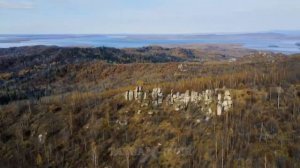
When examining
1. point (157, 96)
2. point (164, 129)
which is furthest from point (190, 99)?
point (164, 129)

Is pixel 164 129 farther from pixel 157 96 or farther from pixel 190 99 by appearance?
pixel 157 96

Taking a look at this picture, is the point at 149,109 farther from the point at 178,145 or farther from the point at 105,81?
the point at 105,81

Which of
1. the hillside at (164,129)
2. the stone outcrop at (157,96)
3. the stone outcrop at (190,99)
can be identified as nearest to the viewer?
the hillside at (164,129)

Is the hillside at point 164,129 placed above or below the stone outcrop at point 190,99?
below

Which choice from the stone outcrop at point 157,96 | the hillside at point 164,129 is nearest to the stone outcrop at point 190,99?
the stone outcrop at point 157,96

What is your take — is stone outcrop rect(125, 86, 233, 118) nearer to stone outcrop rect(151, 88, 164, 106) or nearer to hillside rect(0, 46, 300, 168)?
stone outcrop rect(151, 88, 164, 106)

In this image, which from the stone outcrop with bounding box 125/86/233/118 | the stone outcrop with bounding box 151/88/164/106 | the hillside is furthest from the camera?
the stone outcrop with bounding box 151/88/164/106

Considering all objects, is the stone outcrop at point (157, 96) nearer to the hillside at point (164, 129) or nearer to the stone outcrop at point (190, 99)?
the stone outcrop at point (190, 99)

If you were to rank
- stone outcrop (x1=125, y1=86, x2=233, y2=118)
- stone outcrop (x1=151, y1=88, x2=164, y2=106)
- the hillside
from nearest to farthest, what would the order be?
1. the hillside
2. stone outcrop (x1=125, y1=86, x2=233, y2=118)
3. stone outcrop (x1=151, y1=88, x2=164, y2=106)

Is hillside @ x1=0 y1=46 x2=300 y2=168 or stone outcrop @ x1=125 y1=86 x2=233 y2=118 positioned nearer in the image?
hillside @ x1=0 y1=46 x2=300 y2=168

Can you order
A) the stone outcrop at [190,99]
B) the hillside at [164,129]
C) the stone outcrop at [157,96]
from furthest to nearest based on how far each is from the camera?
1. the stone outcrop at [157,96]
2. the stone outcrop at [190,99]
3. the hillside at [164,129]

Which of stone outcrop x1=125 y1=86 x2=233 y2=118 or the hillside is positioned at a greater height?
stone outcrop x1=125 y1=86 x2=233 y2=118

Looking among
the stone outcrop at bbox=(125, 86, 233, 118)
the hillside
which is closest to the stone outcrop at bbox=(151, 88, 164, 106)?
the stone outcrop at bbox=(125, 86, 233, 118)
